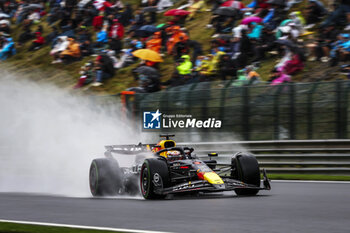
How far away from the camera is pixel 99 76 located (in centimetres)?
2261

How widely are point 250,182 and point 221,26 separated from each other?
1209 cm

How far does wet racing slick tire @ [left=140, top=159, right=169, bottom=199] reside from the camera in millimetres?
10203

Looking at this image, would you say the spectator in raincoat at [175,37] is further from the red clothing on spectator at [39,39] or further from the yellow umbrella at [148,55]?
the red clothing on spectator at [39,39]

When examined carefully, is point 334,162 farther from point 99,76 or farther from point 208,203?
point 99,76

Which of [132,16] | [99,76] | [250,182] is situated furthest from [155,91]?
[250,182]

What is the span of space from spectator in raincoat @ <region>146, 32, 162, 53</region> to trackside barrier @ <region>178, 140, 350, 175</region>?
20.6 feet

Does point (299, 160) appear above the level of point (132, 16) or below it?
below

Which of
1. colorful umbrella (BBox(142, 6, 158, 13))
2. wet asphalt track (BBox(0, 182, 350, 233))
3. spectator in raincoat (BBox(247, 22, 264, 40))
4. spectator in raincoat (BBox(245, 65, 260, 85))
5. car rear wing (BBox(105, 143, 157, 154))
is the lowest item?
wet asphalt track (BBox(0, 182, 350, 233))

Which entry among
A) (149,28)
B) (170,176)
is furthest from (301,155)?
(149,28)

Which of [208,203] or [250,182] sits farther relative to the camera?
[250,182]

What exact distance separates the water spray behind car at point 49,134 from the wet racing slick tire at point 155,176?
17.6 ft

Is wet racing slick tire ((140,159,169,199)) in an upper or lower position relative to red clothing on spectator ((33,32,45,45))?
lower

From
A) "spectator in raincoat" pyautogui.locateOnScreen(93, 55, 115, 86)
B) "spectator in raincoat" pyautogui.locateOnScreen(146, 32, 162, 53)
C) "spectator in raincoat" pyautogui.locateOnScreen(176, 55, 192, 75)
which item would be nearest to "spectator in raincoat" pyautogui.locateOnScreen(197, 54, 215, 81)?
"spectator in raincoat" pyautogui.locateOnScreen(176, 55, 192, 75)

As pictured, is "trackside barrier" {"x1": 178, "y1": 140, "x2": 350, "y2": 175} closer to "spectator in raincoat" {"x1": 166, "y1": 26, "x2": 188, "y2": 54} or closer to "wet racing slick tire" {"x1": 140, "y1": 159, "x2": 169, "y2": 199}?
"spectator in raincoat" {"x1": 166, "y1": 26, "x2": 188, "y2": 54}
